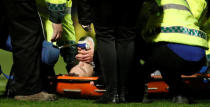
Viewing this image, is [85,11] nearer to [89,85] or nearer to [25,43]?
[25,43]

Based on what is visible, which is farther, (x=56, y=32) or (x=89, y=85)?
(x=56, y=32)

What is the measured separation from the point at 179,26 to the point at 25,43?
1097 millimetres

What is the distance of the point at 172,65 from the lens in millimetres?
3055

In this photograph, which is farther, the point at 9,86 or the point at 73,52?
the point at 73,52

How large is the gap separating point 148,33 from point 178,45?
0.87 feet

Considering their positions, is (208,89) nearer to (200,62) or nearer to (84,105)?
(200,62)

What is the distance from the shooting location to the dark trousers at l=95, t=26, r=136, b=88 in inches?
120

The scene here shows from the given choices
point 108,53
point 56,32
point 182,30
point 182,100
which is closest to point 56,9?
point 56,32

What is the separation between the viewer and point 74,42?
4.48 metres

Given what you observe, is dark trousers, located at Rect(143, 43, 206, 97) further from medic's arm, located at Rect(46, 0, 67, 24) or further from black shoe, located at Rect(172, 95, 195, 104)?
medic's arm, located at Rect(46, 0, 67, 24)

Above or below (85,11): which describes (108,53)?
below

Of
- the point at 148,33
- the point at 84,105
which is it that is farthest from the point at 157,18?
the point at 84,105

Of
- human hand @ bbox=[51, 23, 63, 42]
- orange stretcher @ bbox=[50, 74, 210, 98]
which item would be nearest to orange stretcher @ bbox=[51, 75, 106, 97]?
orange stretcher @ bbox=[50, 74, 210, 98]

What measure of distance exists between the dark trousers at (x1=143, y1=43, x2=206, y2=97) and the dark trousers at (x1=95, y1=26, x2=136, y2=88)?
18 centimetres
